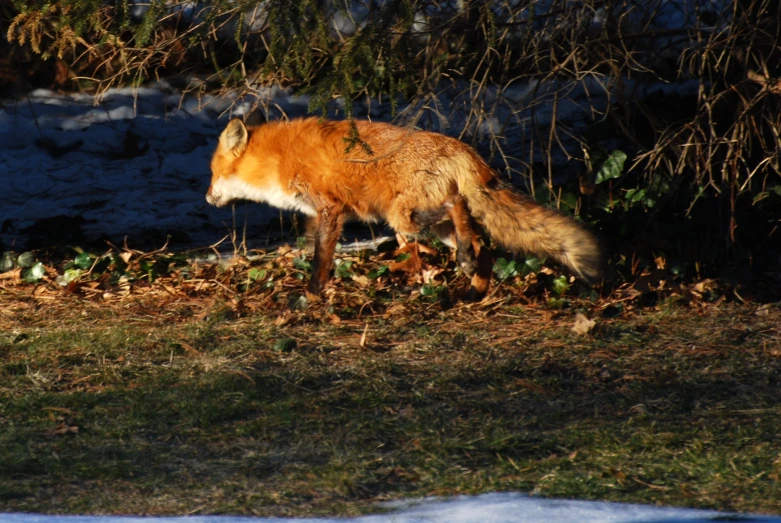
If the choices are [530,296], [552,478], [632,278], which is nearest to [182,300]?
[530,296]

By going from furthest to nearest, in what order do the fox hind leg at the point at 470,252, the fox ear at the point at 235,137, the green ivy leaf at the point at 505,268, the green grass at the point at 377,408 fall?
the fox ear at the point at 235,137 → the green ivy leaf at the point at 505,268 → the fox hind leg at the point at 470,252 → the green grass at the point at 377,408

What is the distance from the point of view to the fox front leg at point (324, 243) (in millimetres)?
6004

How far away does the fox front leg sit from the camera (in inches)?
236

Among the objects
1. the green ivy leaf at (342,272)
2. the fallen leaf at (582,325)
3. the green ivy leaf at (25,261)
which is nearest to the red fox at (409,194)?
the fallen leaf at (582,325)

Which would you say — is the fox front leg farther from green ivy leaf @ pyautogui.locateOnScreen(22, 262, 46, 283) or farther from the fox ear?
green ivy leaf @ pyautogui.locateOnScreen(22, 262, 46, 283)

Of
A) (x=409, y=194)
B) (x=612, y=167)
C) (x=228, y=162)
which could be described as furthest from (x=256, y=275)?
(x=612, y=167)

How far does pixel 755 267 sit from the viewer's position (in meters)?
6.32

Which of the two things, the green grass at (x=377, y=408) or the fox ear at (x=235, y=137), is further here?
the fox ear at (x=235, y=137)

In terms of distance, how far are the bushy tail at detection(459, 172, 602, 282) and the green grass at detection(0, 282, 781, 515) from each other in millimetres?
377

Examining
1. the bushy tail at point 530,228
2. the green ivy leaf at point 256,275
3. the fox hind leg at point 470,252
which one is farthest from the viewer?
the green ivy leaf at point 256,275

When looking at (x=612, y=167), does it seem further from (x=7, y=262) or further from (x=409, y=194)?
(x=7, y=262)

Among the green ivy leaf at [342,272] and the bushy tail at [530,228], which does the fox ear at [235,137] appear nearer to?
the green ivy leaf at [342,272]

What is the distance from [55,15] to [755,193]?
480cm

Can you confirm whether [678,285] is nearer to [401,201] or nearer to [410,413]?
[401,201]
